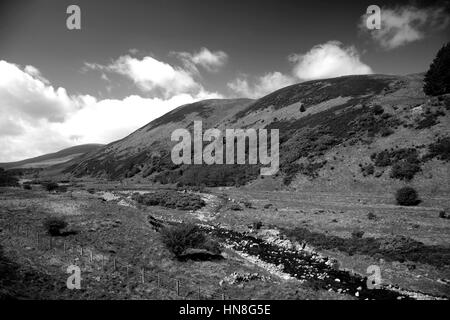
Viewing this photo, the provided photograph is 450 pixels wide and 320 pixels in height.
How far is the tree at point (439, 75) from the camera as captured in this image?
61438 mm

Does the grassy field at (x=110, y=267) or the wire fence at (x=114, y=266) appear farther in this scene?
the wire fence at (x=114, y=266)

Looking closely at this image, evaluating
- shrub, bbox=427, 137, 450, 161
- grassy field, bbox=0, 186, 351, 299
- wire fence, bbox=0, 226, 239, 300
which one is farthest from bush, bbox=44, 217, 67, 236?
shrub, bbox=427, 137, 450, 161

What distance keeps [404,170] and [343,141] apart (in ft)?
58.3

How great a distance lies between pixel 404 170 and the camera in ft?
147

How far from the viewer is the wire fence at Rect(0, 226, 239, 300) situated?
1797cm

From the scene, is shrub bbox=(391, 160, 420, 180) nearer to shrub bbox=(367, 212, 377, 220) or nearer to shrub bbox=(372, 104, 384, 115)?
shrub bbox=(367, 212, 377, 220)

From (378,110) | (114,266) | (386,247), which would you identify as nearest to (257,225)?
(386,247)

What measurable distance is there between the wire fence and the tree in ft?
216

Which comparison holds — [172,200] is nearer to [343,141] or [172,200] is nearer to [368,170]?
[368,170]

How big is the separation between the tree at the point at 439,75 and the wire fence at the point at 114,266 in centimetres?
6568

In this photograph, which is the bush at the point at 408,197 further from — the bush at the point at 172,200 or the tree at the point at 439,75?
the tree at the point at 439,75

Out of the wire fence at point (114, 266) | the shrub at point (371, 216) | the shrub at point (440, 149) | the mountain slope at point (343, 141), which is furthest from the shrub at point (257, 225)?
the shrub at point (440, 149)
